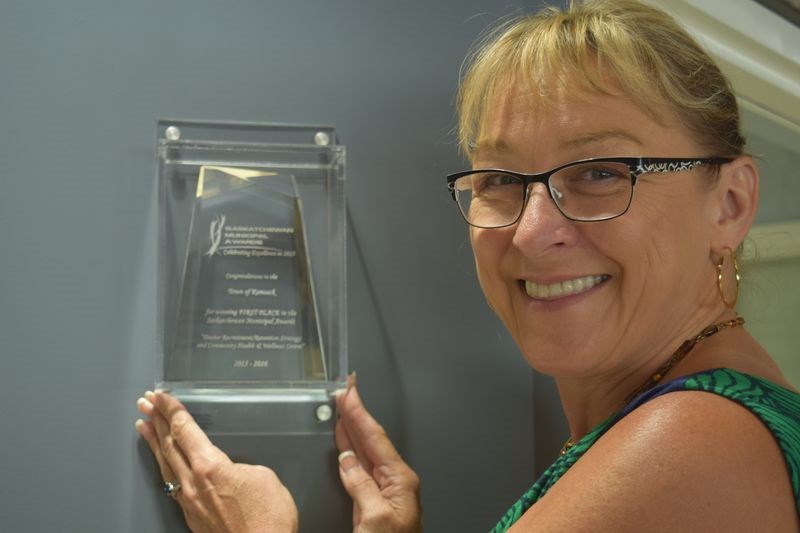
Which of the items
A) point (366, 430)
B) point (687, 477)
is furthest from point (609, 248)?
point (366, 430)

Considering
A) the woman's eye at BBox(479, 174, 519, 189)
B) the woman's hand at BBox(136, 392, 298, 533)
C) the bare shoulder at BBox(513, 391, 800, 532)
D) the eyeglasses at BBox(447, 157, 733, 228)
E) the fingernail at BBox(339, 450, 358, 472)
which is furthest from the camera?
the fingernail at BBox(339, 450, 358, 472)

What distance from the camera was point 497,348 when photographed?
151 centimetres

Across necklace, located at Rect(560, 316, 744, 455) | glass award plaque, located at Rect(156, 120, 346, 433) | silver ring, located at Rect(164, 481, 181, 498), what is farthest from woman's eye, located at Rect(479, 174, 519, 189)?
silver ring, located at Rect(164, 481, 181, 498)

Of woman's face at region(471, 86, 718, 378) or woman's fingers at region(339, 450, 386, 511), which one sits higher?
woman's face at region(471, 86, 718, 378)

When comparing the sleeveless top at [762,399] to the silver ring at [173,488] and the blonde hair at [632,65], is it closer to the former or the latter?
the blonde hair at [632,65]

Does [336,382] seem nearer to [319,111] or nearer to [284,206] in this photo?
[284,206]

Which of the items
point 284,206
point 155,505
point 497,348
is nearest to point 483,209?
point 284,206

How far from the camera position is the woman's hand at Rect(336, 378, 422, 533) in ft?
4.26

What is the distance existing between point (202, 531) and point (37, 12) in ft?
2.69

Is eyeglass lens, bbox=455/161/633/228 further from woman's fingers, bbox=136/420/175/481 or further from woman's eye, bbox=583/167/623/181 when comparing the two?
woman's fingers, bbox=136/420/175/481

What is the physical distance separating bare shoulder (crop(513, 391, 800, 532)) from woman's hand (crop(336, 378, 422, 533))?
62 cm

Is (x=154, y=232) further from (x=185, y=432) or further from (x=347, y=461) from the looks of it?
(x=347, y=461)

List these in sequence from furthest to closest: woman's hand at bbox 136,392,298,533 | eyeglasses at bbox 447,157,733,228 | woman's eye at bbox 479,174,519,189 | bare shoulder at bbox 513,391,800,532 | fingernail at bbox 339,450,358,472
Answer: fingernail at bbox 339,450,358,472 → woman's hand at bbox 136,392,298,533 → woman's eye at bbox 479,174,519,189 → eyeglasses at bbox 447,157,733,228 → bare shoulder at bbox 513,391,800,532

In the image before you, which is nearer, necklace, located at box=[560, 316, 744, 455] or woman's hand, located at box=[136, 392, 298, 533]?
necklace, located at box=[560, 316, 744, 455]
